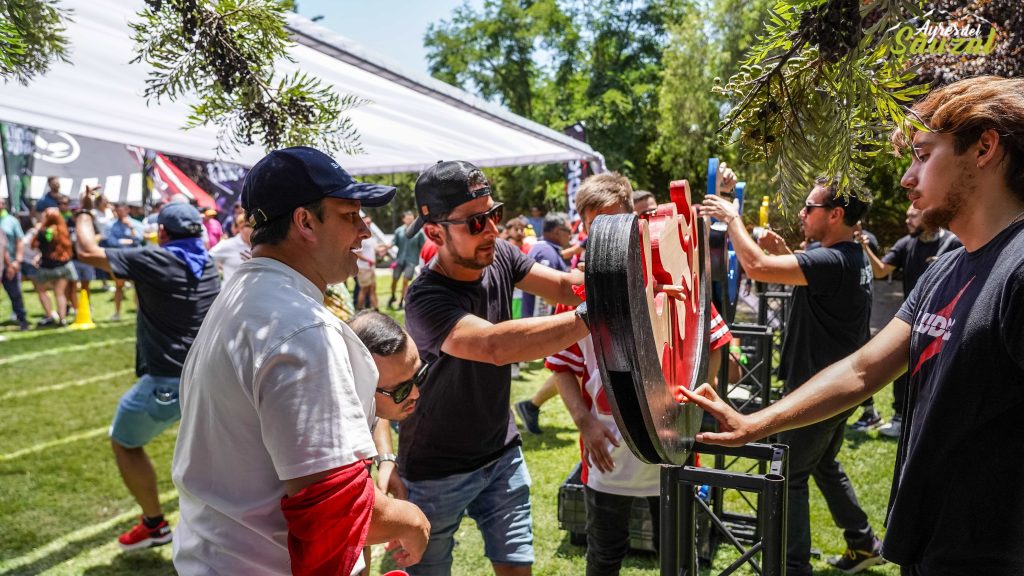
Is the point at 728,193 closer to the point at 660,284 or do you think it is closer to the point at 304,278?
the point at 660,284

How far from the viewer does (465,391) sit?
2840 millimetres

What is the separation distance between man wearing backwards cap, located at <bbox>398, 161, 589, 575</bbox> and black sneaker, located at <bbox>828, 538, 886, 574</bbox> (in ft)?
7.54

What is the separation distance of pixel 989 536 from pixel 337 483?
1.52 m

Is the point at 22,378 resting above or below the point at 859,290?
below

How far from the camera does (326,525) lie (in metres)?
1.46

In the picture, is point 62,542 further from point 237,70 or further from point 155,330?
point 237,70

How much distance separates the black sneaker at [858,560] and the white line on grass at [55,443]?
6.31m

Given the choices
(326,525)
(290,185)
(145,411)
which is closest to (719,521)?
(326,525)

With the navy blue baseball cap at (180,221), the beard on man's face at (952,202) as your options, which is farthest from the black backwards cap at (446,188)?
the navy blue baseball cap at (180,221)

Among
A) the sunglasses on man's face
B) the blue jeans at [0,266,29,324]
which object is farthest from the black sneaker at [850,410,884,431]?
the blue jeans at [0,266,29,324]

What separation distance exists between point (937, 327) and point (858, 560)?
2.90 metres

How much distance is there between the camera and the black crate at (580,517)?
423cm

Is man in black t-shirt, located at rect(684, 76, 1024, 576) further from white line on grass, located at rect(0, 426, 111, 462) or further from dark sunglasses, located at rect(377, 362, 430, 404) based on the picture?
white line on grass, located at rect(0, 426, 111, 462)

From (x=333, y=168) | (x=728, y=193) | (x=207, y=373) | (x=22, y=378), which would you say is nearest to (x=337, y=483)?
(x=207, y=373)
